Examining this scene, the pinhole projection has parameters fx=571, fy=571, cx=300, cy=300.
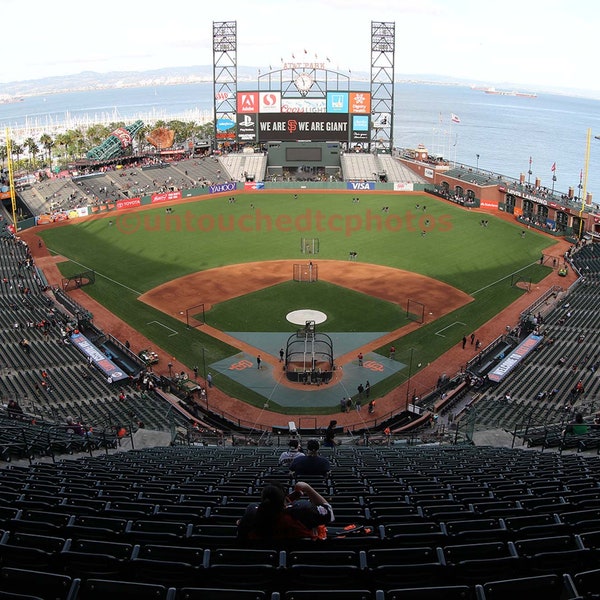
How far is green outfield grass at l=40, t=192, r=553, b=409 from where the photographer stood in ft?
146

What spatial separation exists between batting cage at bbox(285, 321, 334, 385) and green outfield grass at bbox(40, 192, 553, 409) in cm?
365

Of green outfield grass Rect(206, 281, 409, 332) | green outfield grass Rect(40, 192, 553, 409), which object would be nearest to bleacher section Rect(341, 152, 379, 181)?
green outfield grass Rect(40, 192, 553, 409)

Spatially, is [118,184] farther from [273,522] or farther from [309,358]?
[273,522]

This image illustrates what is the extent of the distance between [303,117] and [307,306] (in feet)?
188

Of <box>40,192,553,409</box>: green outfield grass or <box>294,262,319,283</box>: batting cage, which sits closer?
<box>40,192,553,409</box>: green outfield grass

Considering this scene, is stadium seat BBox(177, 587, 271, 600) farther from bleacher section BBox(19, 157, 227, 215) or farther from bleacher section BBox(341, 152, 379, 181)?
bleacher section BBox(341, 152, 379, 181)

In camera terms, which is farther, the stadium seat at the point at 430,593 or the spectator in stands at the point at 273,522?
the spectator in stands at the point at 273,522

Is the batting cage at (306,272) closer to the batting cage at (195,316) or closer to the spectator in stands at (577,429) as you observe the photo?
the batting cage at (195,316)

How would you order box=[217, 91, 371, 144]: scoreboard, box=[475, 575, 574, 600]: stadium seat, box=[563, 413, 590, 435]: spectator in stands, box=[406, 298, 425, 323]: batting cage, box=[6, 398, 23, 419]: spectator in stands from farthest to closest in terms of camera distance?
box=[217, 91, 371, 144]: scoreboard
box=[406, 298, 425, 323]: batting cage
box=[6, 398, 23, 419]: spectator in stands
box=[563, 413, 590, 435]: spectator in stands
box=[475, 575, 574, 600]: stadium seat

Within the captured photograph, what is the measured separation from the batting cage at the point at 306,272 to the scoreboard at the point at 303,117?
46092 mm

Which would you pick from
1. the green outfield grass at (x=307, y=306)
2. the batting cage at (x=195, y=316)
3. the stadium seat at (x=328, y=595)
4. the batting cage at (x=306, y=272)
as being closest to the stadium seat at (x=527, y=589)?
the stadium seat at (x=328, y=595)

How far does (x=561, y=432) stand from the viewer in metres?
23.8

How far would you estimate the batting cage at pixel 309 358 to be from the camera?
1454 inches

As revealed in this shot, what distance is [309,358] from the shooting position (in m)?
38.9
